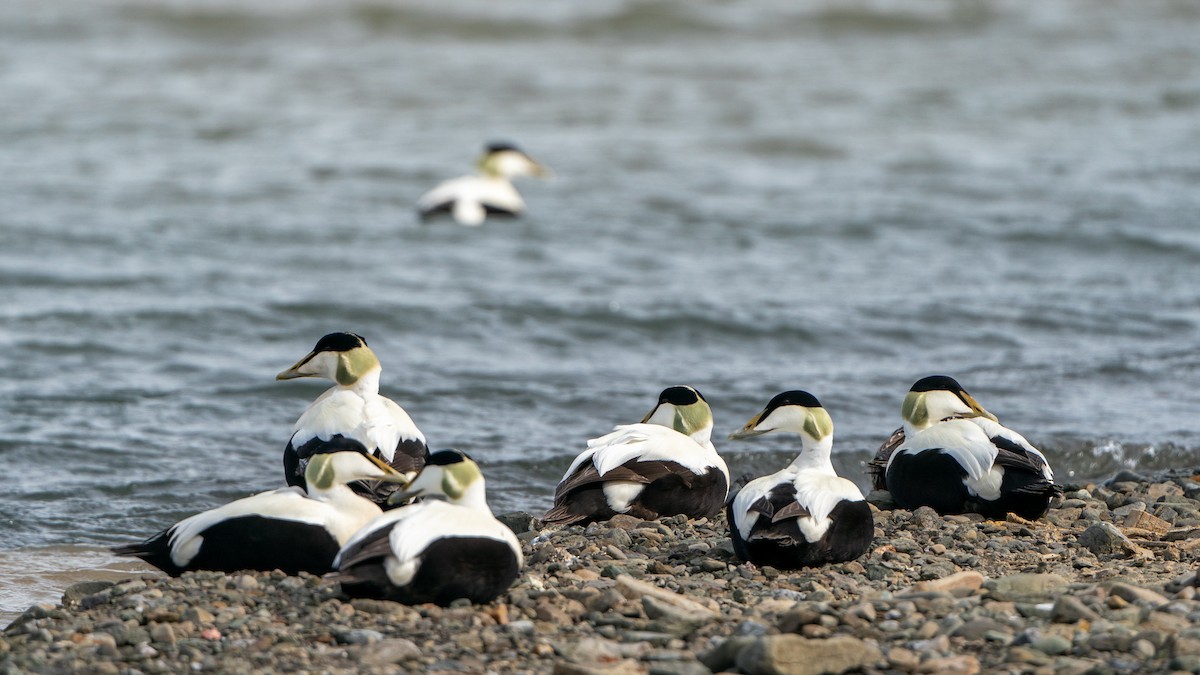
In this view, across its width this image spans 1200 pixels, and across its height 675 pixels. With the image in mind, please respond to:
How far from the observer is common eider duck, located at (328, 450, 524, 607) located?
4.16 meters

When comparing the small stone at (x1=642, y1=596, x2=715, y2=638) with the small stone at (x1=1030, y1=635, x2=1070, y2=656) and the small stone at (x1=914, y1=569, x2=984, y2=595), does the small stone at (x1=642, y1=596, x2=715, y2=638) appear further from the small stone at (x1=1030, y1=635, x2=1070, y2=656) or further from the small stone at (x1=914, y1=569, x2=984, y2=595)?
the small stone at (x1=1030, y1=635, x2=1070, y2=656)

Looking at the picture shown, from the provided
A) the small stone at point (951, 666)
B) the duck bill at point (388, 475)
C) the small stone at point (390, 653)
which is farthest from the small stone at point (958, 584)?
the duck bill at point (388, 475)

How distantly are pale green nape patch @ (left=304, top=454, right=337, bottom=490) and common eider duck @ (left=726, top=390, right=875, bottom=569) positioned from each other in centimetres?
129

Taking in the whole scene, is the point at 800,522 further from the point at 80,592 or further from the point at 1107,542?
the point at 80,592

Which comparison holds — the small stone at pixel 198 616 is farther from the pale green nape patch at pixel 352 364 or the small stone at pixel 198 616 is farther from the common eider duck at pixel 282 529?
the pale green nape patch at pixel 352 364

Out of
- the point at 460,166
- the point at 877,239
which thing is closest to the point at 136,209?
the point at 460,166

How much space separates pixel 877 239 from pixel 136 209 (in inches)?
237

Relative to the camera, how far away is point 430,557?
13.7 feet

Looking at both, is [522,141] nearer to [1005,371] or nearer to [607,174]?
[607,174]

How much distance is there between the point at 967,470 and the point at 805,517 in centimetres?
102

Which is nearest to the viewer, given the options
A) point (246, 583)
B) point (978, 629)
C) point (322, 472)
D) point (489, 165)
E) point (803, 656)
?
point (803, 656)

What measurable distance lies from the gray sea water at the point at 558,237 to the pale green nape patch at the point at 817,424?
5.75 ft

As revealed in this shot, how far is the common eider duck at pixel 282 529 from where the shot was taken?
4.53 m

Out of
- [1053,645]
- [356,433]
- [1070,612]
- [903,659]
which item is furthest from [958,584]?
[356,433]
